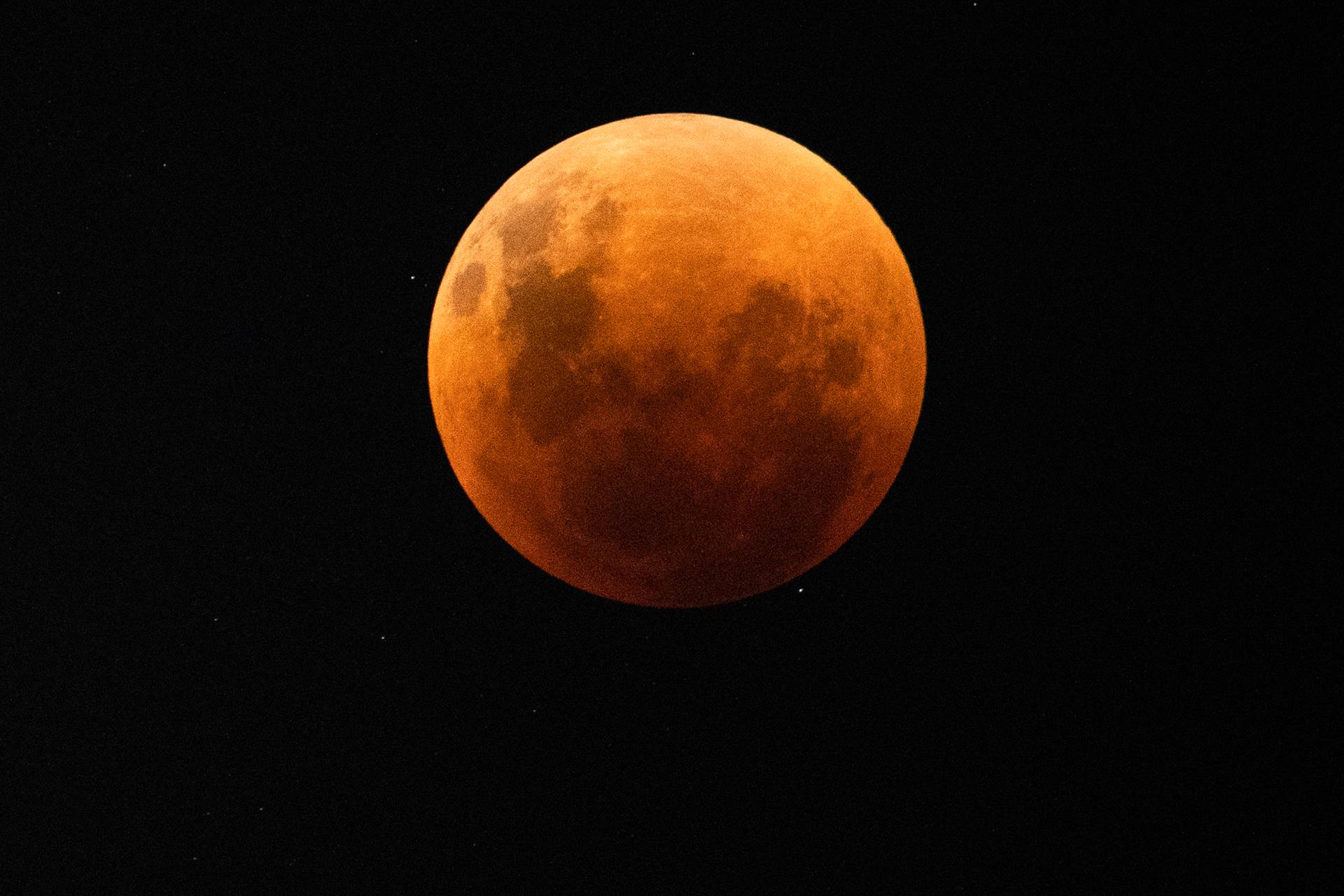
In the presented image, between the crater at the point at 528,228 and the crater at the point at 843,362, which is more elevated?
the crater at the point at 528,228

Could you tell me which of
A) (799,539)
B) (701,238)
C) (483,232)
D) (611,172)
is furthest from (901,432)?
(483,232)

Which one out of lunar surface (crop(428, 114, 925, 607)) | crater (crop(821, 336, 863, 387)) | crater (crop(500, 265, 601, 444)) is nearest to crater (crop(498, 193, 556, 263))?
lunar surface (crop(428, 114, 925, 607))

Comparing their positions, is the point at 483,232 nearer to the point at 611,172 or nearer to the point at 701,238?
the point at 611,172

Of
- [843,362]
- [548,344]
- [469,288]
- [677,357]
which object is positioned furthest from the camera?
[469,288]

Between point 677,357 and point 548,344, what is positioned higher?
point 548,344

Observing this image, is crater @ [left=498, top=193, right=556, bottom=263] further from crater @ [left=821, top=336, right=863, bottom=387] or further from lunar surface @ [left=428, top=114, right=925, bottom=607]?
crater @ [left=821, top=336, right=863, bottom=387]

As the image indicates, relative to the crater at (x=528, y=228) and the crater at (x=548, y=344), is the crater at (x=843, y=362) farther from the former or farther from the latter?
the crater at (x=528, y=228)

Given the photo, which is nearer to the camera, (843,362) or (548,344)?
(548,344)

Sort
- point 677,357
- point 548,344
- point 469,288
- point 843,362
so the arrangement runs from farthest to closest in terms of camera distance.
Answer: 1. point 469,288
2. point 843,362
3. point 548,344
4. point 677,357

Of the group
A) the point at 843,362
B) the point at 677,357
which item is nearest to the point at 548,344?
the point at 677,357

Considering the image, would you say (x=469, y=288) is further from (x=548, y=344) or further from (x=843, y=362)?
(x=843, y=362)

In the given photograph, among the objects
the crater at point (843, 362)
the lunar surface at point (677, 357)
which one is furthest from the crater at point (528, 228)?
the crater at point (843, 362)
